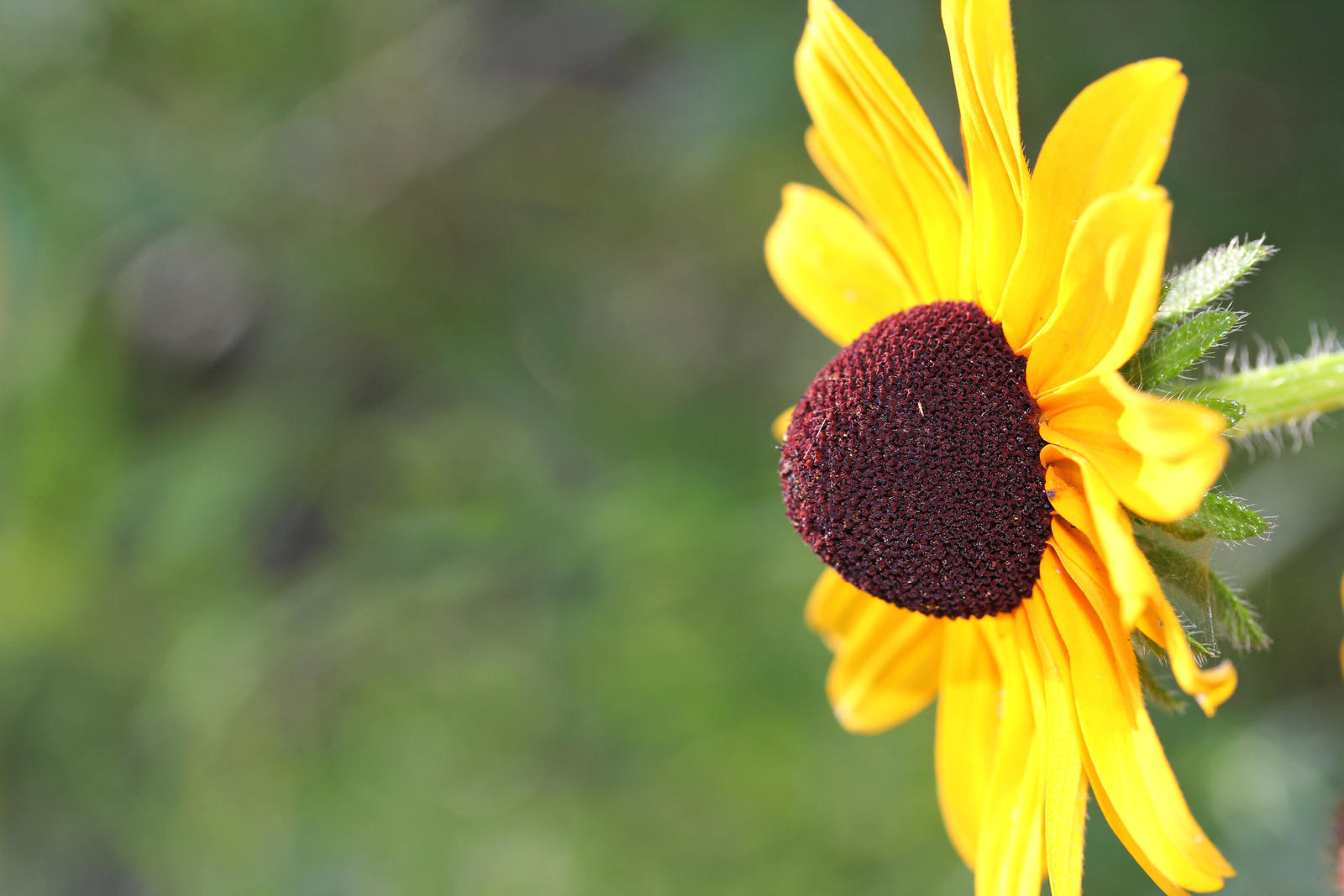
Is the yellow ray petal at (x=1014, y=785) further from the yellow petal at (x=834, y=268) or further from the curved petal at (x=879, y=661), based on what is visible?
the yellow petal at (x=834, y=268)

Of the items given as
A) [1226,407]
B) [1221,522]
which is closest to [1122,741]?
[1221,522]

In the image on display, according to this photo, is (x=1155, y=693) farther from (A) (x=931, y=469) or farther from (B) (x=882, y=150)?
(B) (x=882, y=150)

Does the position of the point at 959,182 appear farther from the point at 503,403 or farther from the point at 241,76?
the point at 241,76

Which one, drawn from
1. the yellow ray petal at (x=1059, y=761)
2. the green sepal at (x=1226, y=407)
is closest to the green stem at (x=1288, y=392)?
the green sepal at (x=1226, y=407)

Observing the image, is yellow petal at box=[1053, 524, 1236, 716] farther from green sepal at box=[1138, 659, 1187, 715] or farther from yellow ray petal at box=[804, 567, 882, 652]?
yellow ray petal at box=[804, 567, 882, 652]

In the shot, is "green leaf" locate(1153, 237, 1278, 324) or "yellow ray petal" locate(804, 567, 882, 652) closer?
"green leaf" locate(1153, 237, 1278, 324)

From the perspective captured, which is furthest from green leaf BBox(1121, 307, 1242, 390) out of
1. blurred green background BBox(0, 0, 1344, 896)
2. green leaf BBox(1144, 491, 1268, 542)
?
blurred green background BBox(0, 0, 1344, 896)

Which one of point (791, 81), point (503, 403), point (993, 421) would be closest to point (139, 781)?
point (503, 403)
